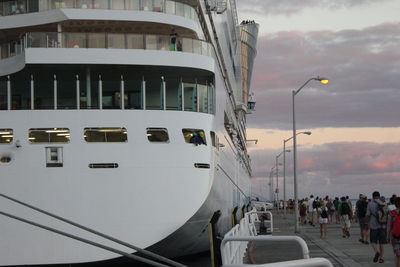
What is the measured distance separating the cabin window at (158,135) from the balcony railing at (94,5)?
3.78 meters

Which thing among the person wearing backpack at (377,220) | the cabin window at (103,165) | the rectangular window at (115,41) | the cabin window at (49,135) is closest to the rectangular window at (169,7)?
the rectangular window at (115,41)

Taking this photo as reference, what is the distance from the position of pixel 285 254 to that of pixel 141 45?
24.6ft

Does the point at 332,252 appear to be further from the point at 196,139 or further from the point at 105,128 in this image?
the point at 105,128

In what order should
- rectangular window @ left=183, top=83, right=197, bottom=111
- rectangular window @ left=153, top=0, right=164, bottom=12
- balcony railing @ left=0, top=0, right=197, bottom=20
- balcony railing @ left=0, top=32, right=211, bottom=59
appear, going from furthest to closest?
1. rectangular window @ left=153, top=0, right=164, bottom=12
2. rectangular window @ left=183, top=83, right=197, bottom=111
3. balcony railing @ left=0, top=0, right=197, bottom=20
4. balcony railing @ left=0, top=32, right=211, bottom=59

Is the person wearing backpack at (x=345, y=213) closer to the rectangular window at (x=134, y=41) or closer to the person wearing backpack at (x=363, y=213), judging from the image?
the person wearing backpack at (x=363, y=213)

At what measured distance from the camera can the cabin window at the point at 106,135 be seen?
18.9 m

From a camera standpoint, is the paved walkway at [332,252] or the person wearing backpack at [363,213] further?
the person wearing backpack at [363,213]

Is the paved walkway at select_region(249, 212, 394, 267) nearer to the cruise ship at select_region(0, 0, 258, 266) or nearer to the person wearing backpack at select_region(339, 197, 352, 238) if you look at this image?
the person wearing backpack at select_region(339, 197, 352, 238)

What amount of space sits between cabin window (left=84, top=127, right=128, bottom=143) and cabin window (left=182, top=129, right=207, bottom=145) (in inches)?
67.8

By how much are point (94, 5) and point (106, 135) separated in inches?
161

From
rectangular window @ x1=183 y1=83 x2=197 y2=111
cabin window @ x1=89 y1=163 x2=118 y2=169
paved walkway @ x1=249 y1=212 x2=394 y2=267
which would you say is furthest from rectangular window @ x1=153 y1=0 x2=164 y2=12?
paved walkway @ x1=249 y1=212 x2=394 y2=267

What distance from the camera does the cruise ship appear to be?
18.2 metres

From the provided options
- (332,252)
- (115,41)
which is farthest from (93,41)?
(332,252)

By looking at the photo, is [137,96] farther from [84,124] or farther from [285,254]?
[285,254]
